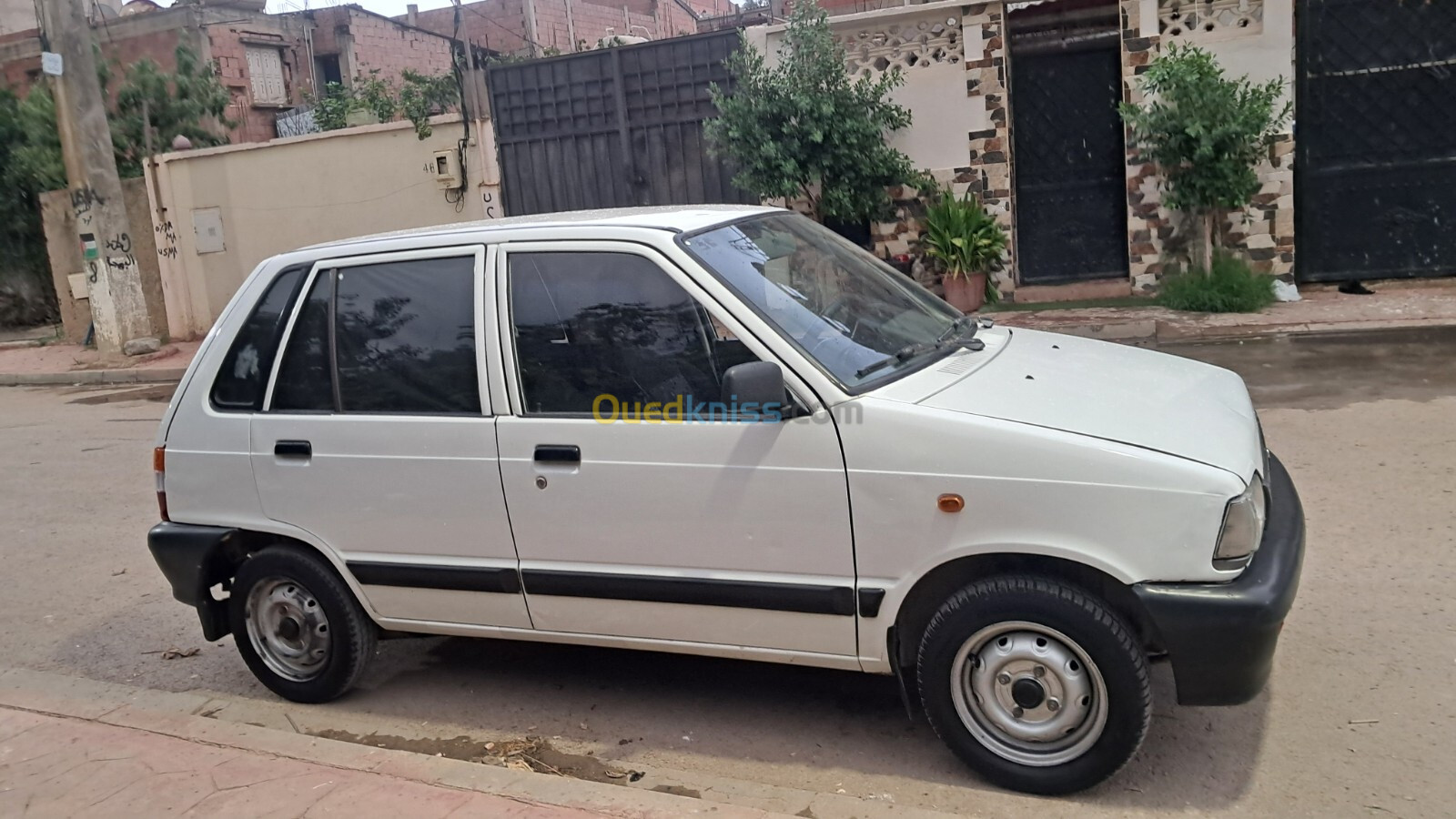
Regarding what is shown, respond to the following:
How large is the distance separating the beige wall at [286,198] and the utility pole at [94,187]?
0.76 m

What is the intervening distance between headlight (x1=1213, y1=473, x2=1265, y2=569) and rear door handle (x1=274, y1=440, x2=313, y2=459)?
10.2 feet

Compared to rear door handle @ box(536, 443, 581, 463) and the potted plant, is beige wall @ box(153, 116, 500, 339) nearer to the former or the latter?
the potted plant

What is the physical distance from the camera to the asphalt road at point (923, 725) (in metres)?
3.52

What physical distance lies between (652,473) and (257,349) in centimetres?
182

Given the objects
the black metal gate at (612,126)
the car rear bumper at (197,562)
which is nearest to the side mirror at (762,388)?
the car rear bumper at (197,562)

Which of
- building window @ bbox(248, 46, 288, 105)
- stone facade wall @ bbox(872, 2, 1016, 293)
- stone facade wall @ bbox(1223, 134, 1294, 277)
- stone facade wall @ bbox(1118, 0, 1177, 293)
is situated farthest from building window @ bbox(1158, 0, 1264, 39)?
building window @ bbox(248, 46, 288, 105)

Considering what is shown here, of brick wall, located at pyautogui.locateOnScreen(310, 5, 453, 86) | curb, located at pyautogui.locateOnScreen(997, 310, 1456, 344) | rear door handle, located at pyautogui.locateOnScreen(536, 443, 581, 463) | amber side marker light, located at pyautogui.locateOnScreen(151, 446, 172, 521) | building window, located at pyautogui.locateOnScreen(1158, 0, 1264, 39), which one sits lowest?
curb, located at pyautogui.locateOnScreen(997, 310, 1456, 344)

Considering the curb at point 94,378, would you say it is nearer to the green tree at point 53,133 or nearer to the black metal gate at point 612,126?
the green tree at point 53,133

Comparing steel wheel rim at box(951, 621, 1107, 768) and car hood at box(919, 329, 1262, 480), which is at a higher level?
car hood at box(919, 329, 1262, 480)

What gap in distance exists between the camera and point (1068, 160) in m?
12.8

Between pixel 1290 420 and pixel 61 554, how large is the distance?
304 inches

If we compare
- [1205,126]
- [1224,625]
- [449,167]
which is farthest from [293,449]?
[449,167]

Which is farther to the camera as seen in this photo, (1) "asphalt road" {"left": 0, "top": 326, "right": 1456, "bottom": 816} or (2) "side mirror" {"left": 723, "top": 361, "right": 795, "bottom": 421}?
(1) "asphalt road" {"left": 0, "top": 326, "right": 1456, "bottom": 816}

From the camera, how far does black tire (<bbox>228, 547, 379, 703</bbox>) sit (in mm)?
4434
